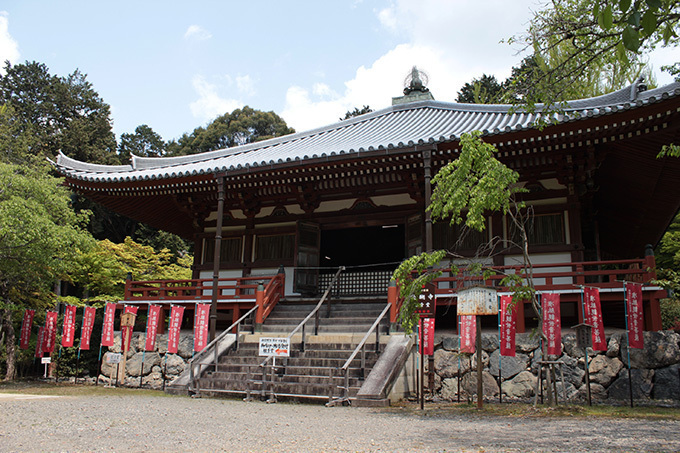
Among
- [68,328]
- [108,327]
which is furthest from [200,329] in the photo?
[68,328]

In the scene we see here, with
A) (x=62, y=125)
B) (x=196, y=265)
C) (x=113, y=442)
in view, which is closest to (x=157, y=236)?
(x=62, y=125)

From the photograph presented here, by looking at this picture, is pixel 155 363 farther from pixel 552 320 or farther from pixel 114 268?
pixel 552 320

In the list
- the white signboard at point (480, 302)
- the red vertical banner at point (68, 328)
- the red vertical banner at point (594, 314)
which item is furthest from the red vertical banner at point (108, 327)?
the red vertical banner at point (594, 314)

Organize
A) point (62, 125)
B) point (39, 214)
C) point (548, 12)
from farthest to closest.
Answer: point (62, 125) → point (39, 214) → point (548, 12)

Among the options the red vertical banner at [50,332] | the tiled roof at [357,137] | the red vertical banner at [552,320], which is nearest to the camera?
the red vertical banner at [552,320]

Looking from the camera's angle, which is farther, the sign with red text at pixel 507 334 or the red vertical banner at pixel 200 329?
the red vertical banner at pixel 200 329

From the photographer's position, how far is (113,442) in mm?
4719

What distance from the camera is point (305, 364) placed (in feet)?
30.8

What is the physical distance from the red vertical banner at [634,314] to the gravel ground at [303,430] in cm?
273

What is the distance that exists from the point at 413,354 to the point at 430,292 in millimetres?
1154

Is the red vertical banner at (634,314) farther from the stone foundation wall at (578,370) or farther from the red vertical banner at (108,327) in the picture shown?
the red vertical banner at (108,327)

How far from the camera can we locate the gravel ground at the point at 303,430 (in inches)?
177

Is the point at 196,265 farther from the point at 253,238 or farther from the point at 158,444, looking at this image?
the point at 158,444

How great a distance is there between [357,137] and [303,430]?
→ 36.1ft
